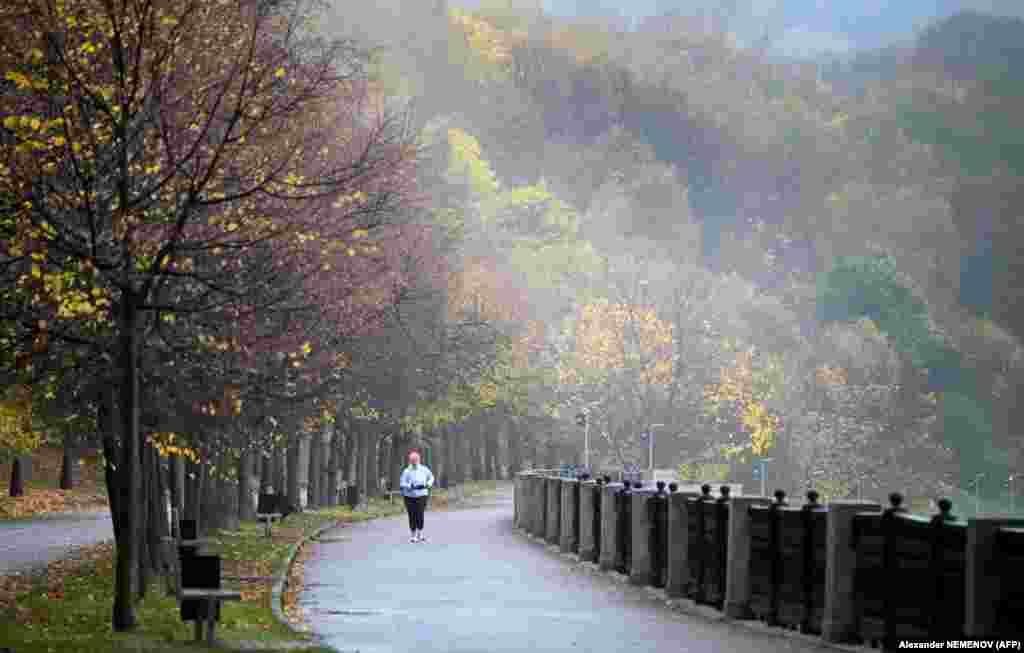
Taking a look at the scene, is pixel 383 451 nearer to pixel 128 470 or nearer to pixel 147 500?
pixel 147 500

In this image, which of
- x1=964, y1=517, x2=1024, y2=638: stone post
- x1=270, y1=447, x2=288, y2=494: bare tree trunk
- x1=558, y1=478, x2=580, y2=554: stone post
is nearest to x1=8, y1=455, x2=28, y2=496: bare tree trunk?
x1=270, y1=447, x2=288, y2=494: bare tree trunk

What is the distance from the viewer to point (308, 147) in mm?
31875

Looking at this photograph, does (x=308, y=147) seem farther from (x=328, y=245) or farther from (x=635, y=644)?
(x=635, y=644)

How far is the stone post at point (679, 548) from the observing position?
92.4 ft

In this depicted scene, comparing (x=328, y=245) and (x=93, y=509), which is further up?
(x=328, y=245)

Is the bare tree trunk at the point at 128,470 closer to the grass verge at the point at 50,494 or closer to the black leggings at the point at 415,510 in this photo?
the black leggings at the point at 415,510

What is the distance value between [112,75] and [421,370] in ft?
126

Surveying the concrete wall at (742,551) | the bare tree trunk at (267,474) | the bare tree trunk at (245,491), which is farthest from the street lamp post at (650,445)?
the concrete wall at (742,551)

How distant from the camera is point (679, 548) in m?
28.3

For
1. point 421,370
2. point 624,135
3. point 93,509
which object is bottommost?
point 93,509

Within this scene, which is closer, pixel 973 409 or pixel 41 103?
pixel 41 103

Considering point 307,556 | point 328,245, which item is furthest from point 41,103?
point 307,556

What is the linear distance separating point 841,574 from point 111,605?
354 inches

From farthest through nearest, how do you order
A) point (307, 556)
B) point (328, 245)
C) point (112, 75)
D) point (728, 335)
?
1. point (728, 335)
2. point (307, 556)
3. point (328, 245)
4. point (112, 75)
